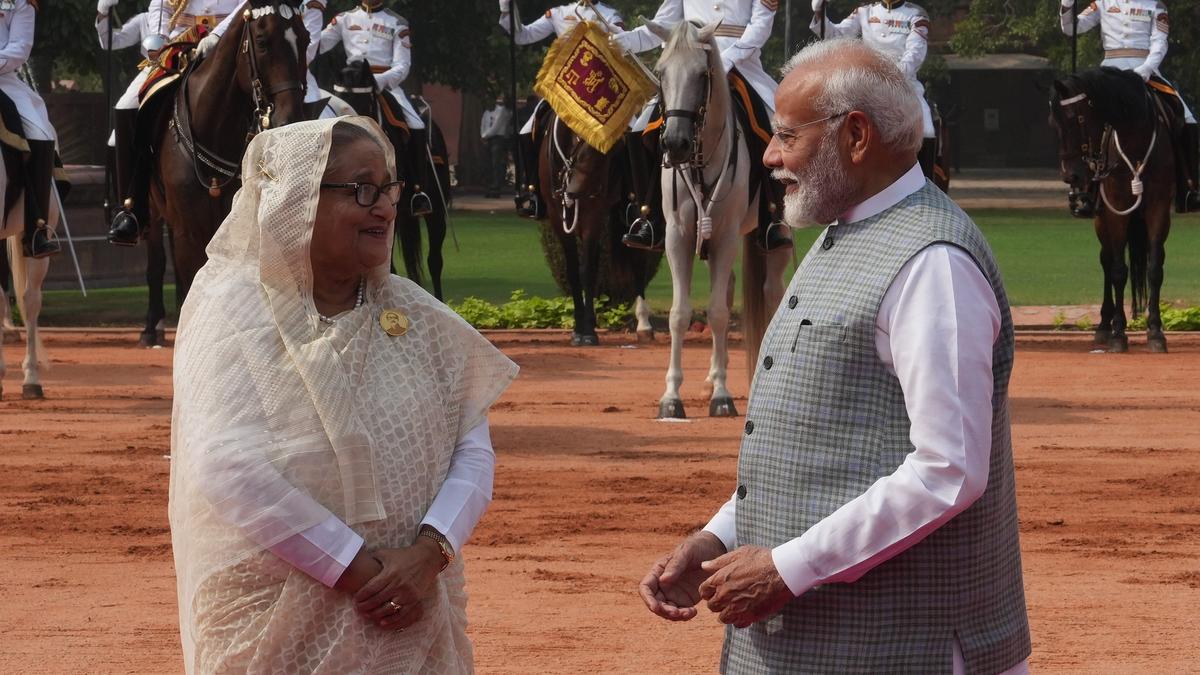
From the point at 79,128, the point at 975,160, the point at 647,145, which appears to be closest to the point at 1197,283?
the point at 647,145

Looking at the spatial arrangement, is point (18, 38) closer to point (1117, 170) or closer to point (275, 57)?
point (275, 57)

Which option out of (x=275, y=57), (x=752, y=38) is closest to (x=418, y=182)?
(x=752, y=38)

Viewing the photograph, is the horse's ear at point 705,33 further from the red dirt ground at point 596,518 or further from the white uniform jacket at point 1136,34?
the white uniform jacket at point 1136,34

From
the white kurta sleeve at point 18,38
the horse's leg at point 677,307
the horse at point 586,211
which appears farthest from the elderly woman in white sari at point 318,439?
the horse at point 586,211

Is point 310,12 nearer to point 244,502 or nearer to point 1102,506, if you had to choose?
point 1102,506

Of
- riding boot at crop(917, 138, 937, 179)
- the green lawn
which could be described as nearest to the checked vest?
riding boot at crop(917, 138, 937, 179)

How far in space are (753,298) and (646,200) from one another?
4.89ft

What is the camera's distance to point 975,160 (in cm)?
5609

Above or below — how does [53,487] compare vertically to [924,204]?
below

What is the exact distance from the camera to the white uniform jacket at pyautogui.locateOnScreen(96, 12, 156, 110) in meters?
12.7

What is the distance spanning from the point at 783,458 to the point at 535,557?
4972mm

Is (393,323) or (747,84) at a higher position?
(393,323)

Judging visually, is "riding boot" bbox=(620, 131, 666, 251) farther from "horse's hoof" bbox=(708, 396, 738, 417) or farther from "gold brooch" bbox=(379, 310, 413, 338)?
"gold brooch" bbox=(379, 310, 413, 338)

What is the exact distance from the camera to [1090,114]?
1755cm
